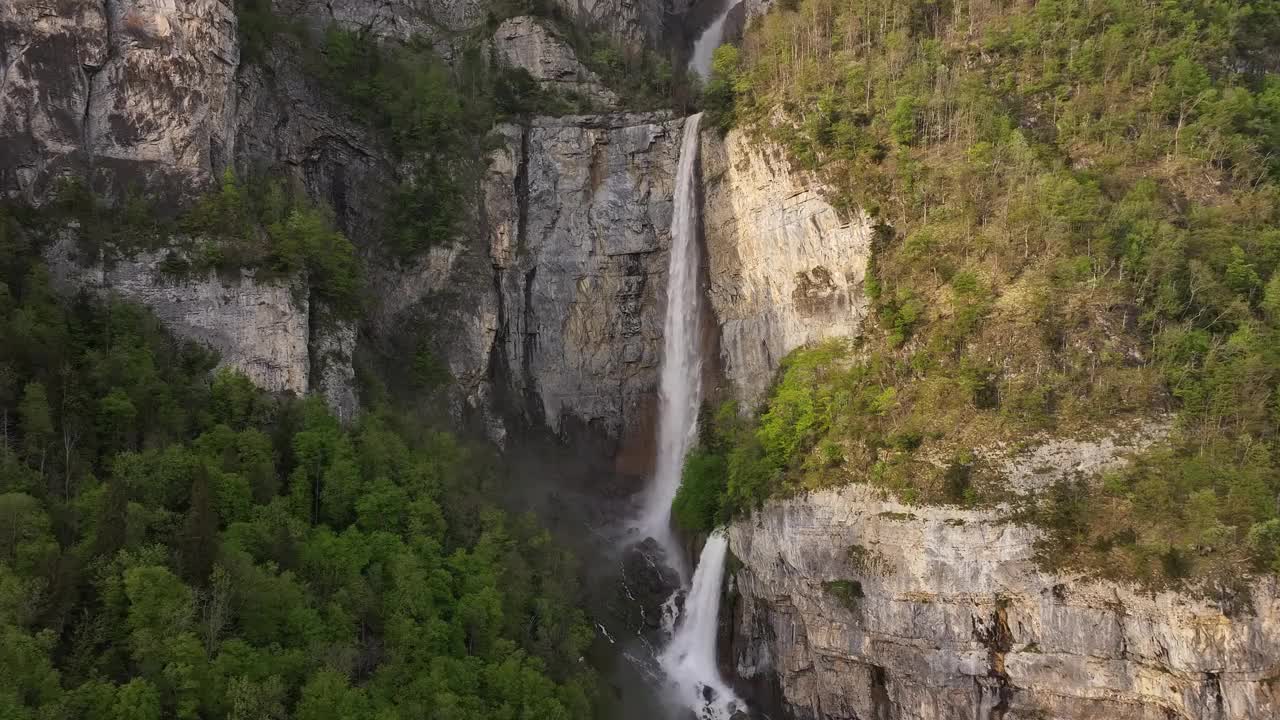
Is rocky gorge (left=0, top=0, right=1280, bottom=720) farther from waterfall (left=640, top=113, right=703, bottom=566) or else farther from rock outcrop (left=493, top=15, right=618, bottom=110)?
waterfall (left=640, top=113, right=703, bottom=566)

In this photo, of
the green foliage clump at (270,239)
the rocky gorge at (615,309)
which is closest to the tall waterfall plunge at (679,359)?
the rocky gorge at (615,309)

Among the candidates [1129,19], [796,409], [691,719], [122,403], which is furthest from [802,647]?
[1129,19]

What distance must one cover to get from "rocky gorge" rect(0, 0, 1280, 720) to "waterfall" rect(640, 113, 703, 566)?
68 cm

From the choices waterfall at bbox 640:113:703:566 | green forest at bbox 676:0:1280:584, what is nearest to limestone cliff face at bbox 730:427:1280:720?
green forest at bbox 676:0:1280:584

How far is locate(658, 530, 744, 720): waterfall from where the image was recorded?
35.9 metres

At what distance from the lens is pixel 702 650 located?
3797 centimetres

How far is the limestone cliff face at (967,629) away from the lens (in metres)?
26.5

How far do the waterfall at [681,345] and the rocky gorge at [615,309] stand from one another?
2.25ft

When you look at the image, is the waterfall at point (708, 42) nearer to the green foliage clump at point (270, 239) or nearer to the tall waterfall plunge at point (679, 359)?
the tall waterfall plunge at point (679, 359)

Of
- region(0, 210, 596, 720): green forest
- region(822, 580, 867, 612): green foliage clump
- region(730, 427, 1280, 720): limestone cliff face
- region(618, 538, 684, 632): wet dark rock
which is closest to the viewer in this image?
region(0, 210, 596, 720): green forest

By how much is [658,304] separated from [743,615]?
20.2 meters

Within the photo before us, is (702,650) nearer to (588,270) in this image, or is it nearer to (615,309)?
(615,309)

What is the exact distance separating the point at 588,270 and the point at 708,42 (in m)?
22.7

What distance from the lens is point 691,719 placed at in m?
34.9
